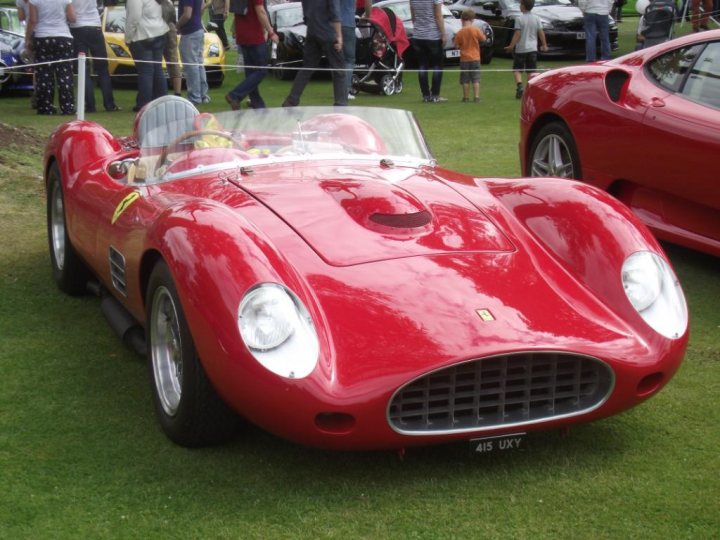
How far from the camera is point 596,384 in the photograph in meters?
3.68

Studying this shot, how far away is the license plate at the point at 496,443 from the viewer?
11.8ft

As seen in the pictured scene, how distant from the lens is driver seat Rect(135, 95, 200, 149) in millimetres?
5262

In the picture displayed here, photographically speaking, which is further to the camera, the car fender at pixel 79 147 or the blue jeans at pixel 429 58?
the blue jeans at pixel 429 58

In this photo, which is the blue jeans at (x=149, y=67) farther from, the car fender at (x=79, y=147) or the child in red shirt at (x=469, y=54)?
the car fender at (x=79, y=147)

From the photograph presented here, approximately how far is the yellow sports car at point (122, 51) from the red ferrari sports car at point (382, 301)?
1164 centimetres

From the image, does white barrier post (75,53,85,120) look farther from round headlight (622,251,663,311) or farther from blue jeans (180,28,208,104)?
round headlight (622,251,663,311)

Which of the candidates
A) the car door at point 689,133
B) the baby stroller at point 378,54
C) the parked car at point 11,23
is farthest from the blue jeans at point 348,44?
the car door at point 689,133

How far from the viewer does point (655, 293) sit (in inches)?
→ 157

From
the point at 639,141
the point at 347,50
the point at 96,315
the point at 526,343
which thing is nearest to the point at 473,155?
the point at 347,50

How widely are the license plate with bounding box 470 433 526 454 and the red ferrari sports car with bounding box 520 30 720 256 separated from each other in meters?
2.62

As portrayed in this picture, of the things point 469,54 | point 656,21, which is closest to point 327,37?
point 469,54

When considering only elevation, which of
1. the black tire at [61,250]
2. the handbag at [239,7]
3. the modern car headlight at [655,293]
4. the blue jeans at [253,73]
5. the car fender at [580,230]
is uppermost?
the car fender at [580,230]

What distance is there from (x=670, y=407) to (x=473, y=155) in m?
6.21

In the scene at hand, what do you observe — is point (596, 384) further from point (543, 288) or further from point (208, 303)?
point (208, 303)
